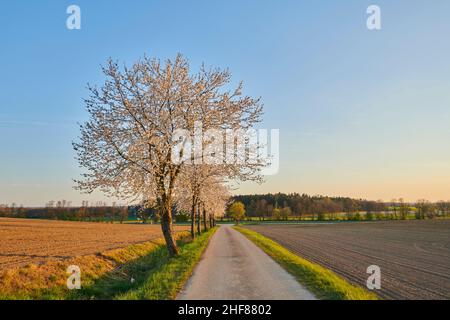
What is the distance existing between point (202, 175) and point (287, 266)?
23.6 feet

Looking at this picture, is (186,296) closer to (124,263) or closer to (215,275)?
(215,275)

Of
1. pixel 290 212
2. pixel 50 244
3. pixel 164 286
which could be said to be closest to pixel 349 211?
pixel 290 212

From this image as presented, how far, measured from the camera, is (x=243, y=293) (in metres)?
10.8

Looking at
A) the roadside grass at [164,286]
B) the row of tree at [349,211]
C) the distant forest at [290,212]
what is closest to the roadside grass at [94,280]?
the roadside grass at [164,286]

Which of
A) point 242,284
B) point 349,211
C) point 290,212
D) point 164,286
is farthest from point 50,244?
point 349,211

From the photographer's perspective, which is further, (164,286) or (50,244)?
(50,244)

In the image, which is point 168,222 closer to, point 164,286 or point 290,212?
point 164,286

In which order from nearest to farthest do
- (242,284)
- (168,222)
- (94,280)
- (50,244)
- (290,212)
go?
(242,284), (94,280), (168,222), (50,244), (290,212)

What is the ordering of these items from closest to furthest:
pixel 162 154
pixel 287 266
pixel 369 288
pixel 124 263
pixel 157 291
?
pixel 157 291, pixel 369 288, pixel 287 266, pixel 162 154, pixel 124 263

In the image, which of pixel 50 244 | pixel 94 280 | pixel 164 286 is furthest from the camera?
pixel 50 244

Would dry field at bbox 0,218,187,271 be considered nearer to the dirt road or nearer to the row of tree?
the dirt road

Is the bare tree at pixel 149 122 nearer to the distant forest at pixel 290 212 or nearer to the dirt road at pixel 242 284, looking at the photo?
the dirt road at pixel 242 284

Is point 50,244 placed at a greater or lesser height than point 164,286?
lesser
